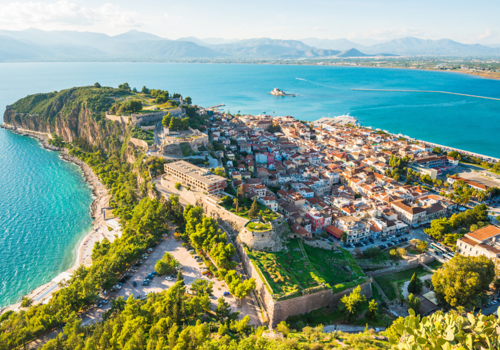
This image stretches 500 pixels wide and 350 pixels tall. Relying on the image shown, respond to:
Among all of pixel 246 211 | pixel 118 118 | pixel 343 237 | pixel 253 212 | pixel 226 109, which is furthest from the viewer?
pixel 226 109

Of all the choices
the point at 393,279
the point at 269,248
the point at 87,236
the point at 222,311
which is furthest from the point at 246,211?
the point at 87,236

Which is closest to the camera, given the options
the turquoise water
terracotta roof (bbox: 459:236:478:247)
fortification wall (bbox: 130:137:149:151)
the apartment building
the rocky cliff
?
terracotta roof (bbox: 459:236:478:247)

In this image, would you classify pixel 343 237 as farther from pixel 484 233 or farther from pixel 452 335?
pixel 452 335

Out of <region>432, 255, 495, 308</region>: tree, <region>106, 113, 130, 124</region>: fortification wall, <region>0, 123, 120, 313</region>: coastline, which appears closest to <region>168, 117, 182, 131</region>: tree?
<region>106, 113, 130, 124</region>: fortification wall

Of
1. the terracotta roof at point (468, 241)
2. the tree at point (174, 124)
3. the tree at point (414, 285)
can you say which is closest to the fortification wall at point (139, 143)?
the tree at point (174, 124)

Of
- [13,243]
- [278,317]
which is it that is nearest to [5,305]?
[13,243]

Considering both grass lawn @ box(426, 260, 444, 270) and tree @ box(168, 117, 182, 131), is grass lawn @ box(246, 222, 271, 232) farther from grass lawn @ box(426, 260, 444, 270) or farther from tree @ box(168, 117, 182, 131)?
tree @ box(168, 117, 182, 131)

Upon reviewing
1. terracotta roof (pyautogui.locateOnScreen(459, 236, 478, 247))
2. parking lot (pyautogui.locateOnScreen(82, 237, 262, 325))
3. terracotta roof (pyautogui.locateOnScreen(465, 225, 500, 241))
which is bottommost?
parking lot (pyautogui.locateOnScreen(82, 237, 262, 325))

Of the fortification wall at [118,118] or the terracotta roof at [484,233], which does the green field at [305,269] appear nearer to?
the terracotta roof at [484,233]
